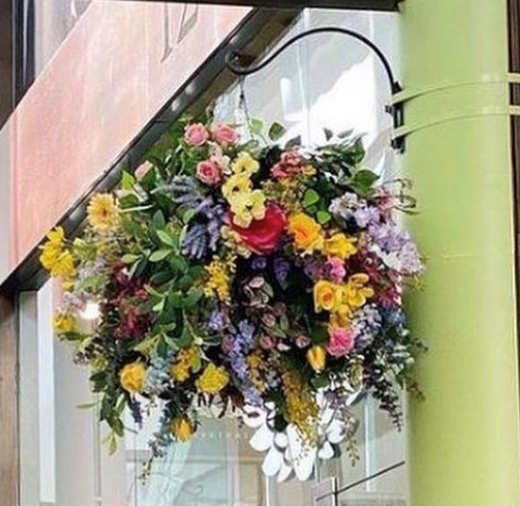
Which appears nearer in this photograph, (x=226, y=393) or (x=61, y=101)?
(x=226, y=393)

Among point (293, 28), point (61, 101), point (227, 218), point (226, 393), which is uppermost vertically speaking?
point (61, 101)

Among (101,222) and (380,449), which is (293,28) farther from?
(101,222)

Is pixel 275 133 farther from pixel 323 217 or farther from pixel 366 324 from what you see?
pixel 366 324

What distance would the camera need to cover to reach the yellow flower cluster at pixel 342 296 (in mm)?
1643

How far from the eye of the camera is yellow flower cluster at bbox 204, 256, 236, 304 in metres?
1.64

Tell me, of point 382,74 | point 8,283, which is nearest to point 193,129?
point 382,74

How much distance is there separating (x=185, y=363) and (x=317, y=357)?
19 cm

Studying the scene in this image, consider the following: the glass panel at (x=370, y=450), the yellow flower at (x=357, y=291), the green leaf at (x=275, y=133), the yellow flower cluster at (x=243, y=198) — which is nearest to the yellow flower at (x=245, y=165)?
the yellow flower cluster at (x=243, y=198)

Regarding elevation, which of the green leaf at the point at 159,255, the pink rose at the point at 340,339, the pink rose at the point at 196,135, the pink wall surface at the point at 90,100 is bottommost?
the pink rose at the point at 340,339

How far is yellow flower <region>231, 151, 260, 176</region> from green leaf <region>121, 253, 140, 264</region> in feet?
0.62

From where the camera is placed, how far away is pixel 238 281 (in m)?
1.68

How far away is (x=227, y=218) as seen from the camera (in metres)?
1.65

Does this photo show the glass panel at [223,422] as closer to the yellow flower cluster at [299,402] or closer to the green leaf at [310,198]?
the yellow flower cluster at [299,402]

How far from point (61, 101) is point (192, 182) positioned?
125 inches
